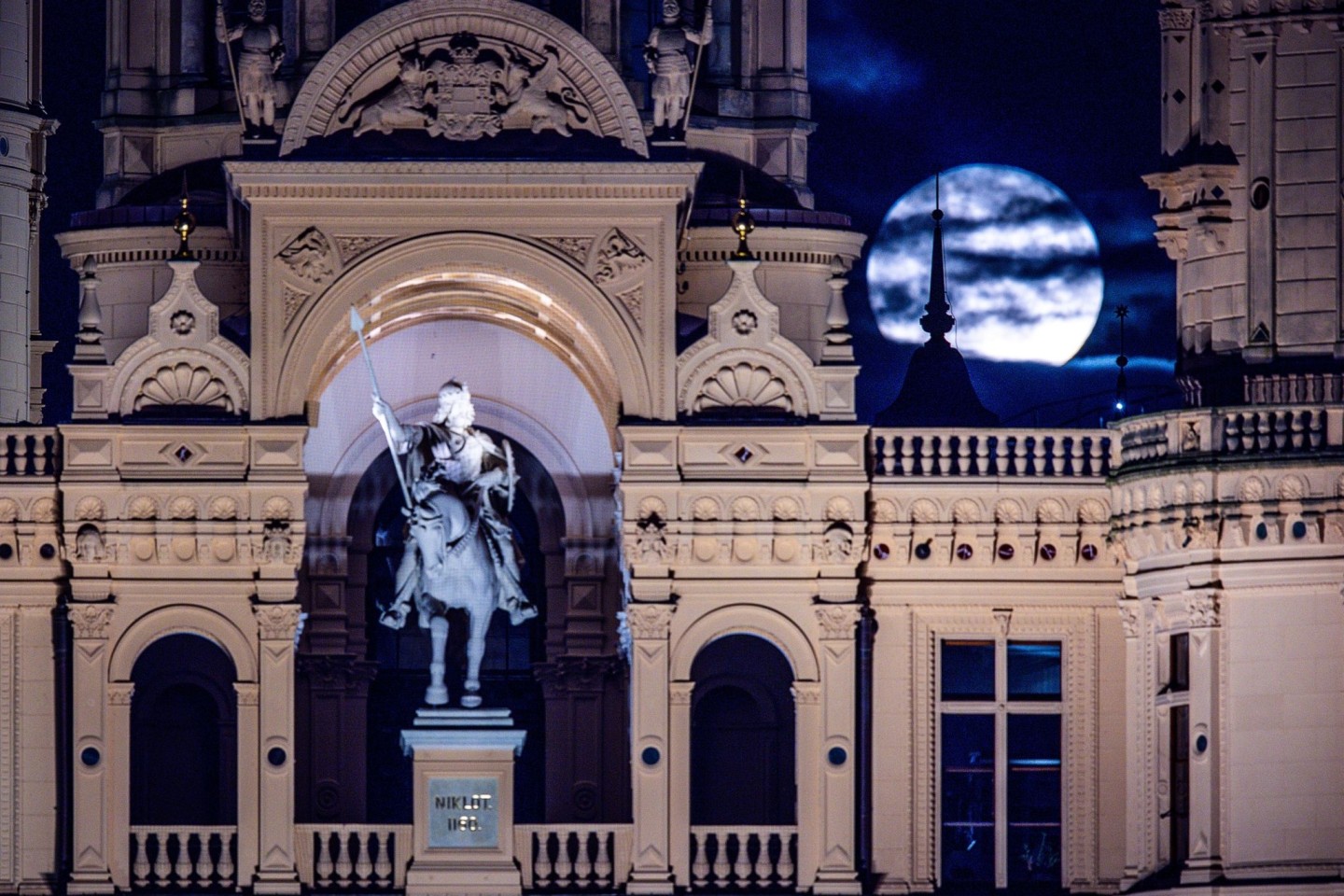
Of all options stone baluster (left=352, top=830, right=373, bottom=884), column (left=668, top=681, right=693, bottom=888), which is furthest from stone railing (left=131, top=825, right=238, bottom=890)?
column (left=668, top=681, right=693, bottom=888)

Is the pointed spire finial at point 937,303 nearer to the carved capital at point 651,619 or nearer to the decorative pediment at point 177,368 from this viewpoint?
the carved capital at point 651,619

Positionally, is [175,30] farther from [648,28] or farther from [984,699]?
[984,699]

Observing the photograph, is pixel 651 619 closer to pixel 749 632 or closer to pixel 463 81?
pixel 749 632

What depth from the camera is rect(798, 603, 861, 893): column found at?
53406 mm

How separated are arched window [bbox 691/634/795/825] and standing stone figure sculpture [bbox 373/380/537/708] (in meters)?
3.76

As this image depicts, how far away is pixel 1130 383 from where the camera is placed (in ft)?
220

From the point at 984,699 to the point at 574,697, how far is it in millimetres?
6132

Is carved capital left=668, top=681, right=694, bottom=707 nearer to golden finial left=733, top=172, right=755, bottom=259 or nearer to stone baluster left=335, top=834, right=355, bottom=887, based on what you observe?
stone baluster left=335, top=834, right=355, bottom=887

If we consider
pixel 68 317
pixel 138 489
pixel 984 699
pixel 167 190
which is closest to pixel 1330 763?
pixel 984 699

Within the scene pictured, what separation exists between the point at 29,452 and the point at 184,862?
4.84m

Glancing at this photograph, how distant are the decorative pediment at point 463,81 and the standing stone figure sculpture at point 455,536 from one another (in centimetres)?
302

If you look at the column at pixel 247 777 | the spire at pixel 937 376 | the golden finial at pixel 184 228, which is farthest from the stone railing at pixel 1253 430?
the spire at pixel 937 376

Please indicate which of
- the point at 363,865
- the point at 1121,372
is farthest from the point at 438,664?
the point at 1121,372

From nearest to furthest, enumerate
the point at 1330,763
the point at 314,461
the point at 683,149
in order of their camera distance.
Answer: the point at 1330,763 → the point at 683,149 → the point at 314,461
